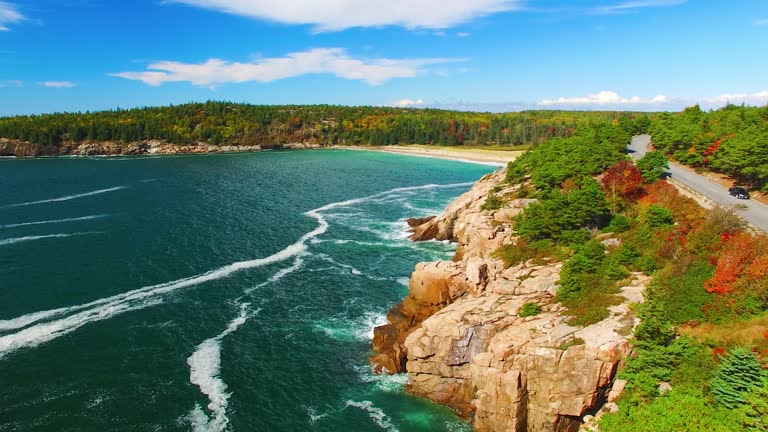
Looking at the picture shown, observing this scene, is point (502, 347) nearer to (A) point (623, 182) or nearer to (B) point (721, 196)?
(A) point (623, 182)

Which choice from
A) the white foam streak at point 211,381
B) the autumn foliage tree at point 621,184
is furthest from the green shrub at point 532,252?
the white foam streak at point 211,381

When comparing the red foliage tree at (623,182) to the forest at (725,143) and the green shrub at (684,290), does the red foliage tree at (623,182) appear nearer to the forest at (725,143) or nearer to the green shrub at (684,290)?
the forest at (725,143)

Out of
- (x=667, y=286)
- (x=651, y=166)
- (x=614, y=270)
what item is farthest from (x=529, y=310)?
(x=651, y=166)

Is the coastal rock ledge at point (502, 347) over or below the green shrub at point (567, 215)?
below

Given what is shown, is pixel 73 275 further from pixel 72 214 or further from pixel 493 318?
pixel 493 318

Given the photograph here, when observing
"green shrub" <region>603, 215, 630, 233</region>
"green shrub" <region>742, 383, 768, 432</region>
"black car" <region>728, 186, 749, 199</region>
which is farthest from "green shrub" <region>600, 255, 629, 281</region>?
"black car" <region>728, 186, 749, 199</region>

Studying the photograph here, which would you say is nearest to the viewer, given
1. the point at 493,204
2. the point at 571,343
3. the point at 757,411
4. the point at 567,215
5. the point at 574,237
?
the point at 757,411

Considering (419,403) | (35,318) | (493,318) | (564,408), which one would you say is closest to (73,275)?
(35,318)
